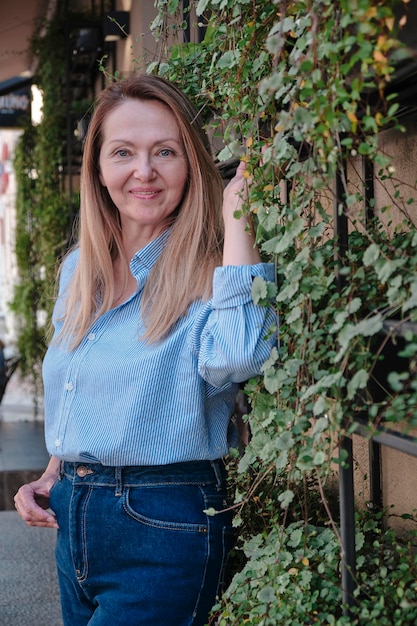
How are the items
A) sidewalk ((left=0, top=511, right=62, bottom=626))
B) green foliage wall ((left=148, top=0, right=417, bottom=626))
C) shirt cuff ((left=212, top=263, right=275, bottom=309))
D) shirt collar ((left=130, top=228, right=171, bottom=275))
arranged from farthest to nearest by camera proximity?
1. sidewalk ((left=0, top=511, right=62, bottom=626))
2. shirt collar ((left=130, top=228, right=171, bottom=275))
3. shirt cuff ((left=212, top=263, right=275, bottom=309))
4. green foliage wall ((left=148, top=0, right=417, bottom=626))

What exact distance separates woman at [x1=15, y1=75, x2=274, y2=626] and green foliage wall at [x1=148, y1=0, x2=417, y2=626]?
72 mm

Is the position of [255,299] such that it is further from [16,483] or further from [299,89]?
[16,483]

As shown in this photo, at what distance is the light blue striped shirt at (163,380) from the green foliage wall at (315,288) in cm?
7

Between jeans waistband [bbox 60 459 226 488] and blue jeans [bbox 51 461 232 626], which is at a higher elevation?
jeans waistband [bbox 60 459 226 488]

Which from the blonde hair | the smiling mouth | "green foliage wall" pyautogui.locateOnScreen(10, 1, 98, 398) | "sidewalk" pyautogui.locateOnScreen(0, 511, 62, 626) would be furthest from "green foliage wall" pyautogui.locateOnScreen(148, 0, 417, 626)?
"green foliage wall" pyautogui.locateOnScreen(10, 1, 98, 398)

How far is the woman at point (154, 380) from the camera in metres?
1.67

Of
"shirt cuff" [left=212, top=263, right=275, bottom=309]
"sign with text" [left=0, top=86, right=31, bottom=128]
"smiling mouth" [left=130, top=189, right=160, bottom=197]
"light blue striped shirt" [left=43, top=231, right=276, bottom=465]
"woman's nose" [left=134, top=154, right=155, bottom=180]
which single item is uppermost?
"sign with text" [left=0, top=86, right=31, bottom=128]

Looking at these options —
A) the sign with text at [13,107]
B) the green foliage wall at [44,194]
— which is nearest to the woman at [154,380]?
the green foliage wall at [44,194]

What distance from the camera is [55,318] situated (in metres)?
2.09

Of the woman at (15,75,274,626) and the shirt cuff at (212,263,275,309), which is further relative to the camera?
the woman at (15,75,274,626)

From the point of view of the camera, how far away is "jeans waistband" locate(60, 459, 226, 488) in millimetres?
1741

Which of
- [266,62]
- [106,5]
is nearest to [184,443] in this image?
[266,62]

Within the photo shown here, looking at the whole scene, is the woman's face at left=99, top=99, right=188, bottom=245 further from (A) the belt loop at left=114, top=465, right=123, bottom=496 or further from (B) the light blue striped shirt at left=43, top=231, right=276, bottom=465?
(A) the belt loop at left=114, top=465, right=123, bottom=496

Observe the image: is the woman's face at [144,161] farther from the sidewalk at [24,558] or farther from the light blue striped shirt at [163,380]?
the sidewalk at [24,558]
